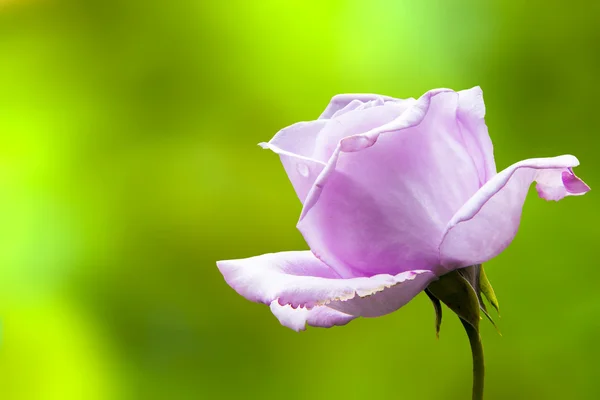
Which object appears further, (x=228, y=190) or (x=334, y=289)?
(x=228, y=190)

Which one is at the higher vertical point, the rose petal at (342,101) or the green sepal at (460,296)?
the rose petal at (342,101)

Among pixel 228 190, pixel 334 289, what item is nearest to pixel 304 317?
pixel 334 289

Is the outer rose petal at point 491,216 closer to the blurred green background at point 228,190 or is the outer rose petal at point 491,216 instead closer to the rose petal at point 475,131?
the rose petal at point 475,131

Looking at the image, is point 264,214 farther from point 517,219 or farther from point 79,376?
point 517,219

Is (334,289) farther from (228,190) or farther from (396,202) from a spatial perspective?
(228,190)

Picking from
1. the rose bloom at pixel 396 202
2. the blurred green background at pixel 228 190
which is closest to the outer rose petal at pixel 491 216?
the rose bloom at pixel 396 202

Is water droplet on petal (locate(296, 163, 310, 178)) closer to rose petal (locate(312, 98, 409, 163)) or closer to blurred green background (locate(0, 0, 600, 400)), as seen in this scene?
rose petal (locate(312, 98, 409, 163))
